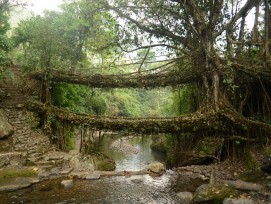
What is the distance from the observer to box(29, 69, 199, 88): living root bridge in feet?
33.9

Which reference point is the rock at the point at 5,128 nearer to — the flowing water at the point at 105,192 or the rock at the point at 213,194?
the flowing water at the point at 105,192

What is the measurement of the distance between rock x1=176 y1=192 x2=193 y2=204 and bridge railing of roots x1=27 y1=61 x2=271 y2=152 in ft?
7.12

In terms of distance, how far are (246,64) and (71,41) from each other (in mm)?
10221

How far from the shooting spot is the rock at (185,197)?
7.04 m

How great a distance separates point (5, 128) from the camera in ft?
34.1

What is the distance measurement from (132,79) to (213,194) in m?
Result: 5.60

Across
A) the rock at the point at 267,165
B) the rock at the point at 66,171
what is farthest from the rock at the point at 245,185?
the rock at the point at 66,171

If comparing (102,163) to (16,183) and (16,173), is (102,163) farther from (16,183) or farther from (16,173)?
(16,183)

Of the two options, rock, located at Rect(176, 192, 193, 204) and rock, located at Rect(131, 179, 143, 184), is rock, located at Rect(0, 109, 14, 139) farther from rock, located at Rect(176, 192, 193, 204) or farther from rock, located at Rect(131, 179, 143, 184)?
rock, located at Rect(176, 192, 193, 204)

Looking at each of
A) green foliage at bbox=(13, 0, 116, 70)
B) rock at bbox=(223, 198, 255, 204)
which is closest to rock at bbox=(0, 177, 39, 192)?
green foliage at bbox=(13, 0, 116, 70)

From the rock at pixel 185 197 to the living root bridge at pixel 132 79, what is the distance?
174 inches

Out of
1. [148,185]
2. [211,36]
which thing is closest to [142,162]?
[148,185]

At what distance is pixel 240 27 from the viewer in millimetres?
10586

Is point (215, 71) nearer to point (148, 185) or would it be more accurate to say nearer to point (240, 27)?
point (240, 27)
